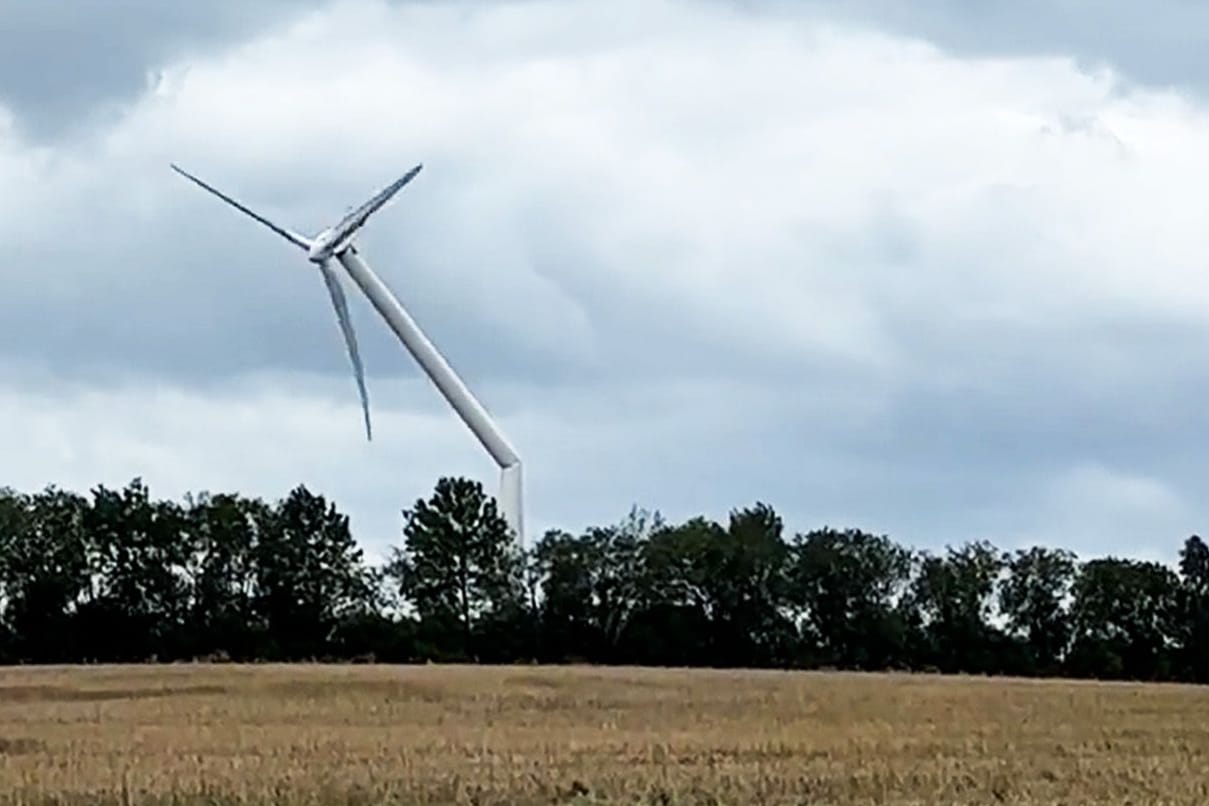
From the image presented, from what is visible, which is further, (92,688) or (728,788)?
(92,688)

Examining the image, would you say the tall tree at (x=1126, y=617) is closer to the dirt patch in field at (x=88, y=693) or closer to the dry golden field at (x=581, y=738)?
the dry golden field at (x=581, y=738)

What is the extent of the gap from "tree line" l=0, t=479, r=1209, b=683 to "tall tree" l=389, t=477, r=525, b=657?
0.53 feet

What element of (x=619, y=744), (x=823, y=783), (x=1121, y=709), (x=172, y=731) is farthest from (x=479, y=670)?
Answer: (x=823, y=783)

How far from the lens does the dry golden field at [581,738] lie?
26.1 m

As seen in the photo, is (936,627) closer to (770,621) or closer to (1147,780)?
(770,621)

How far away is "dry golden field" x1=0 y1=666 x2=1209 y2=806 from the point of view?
85.6 ft

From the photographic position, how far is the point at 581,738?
38688mm

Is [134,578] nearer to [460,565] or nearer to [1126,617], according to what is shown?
[460,565]

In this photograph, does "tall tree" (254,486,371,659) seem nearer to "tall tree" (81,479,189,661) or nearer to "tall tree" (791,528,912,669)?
"tall tree" (81,479,189,661)

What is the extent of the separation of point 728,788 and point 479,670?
4537 cm

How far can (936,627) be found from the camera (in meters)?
106

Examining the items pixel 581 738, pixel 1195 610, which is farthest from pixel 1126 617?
pixel 581 738

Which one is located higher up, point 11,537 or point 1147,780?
point 11,537

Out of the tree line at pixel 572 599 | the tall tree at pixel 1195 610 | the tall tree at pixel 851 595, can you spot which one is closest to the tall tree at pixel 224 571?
the tree line at pixel 572 599
